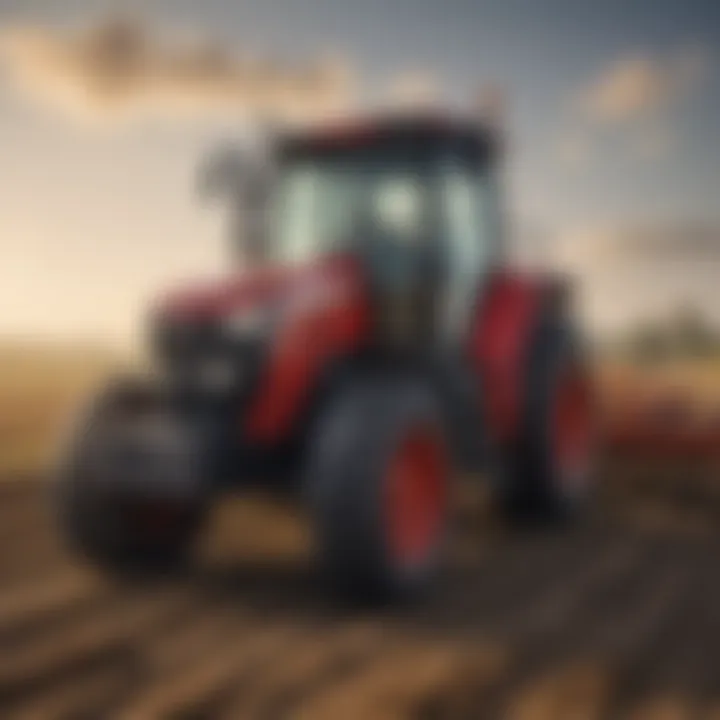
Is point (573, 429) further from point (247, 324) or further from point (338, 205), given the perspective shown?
point (247, 324)

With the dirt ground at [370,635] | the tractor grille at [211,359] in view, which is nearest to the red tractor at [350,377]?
the tractor grille at [211,359]

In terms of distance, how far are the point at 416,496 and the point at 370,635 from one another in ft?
1.88

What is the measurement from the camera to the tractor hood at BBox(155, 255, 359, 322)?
385 centimetres

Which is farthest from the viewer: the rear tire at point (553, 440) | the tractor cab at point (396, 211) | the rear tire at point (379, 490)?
the rear tire at point (553, 440)

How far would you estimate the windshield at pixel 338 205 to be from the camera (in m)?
4.26

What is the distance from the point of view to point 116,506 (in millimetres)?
3967

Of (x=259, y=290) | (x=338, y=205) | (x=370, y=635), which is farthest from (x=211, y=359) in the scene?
(x=370, y=635)

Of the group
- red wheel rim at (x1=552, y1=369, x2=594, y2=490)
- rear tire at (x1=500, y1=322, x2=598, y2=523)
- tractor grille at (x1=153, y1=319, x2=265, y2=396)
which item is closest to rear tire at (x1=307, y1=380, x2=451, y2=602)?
tractor grille at (x1=153, y1=319, x2=265, y2=396)

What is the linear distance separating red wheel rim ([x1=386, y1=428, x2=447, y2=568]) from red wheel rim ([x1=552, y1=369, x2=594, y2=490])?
111cm

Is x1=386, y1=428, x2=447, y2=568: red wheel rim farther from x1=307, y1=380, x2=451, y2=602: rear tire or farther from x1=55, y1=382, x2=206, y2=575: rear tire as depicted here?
x1=55, y1=382, x2=206, y2=575: rear tire

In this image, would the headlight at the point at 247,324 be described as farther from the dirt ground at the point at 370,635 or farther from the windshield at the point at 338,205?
the dirt ground at the point at 370,635

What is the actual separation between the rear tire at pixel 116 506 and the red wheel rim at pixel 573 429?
1419 millimetres

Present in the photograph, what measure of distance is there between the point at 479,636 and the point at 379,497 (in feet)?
1.49

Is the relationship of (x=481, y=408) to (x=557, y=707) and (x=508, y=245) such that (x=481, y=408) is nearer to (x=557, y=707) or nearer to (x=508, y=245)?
(x=508, y=245)
